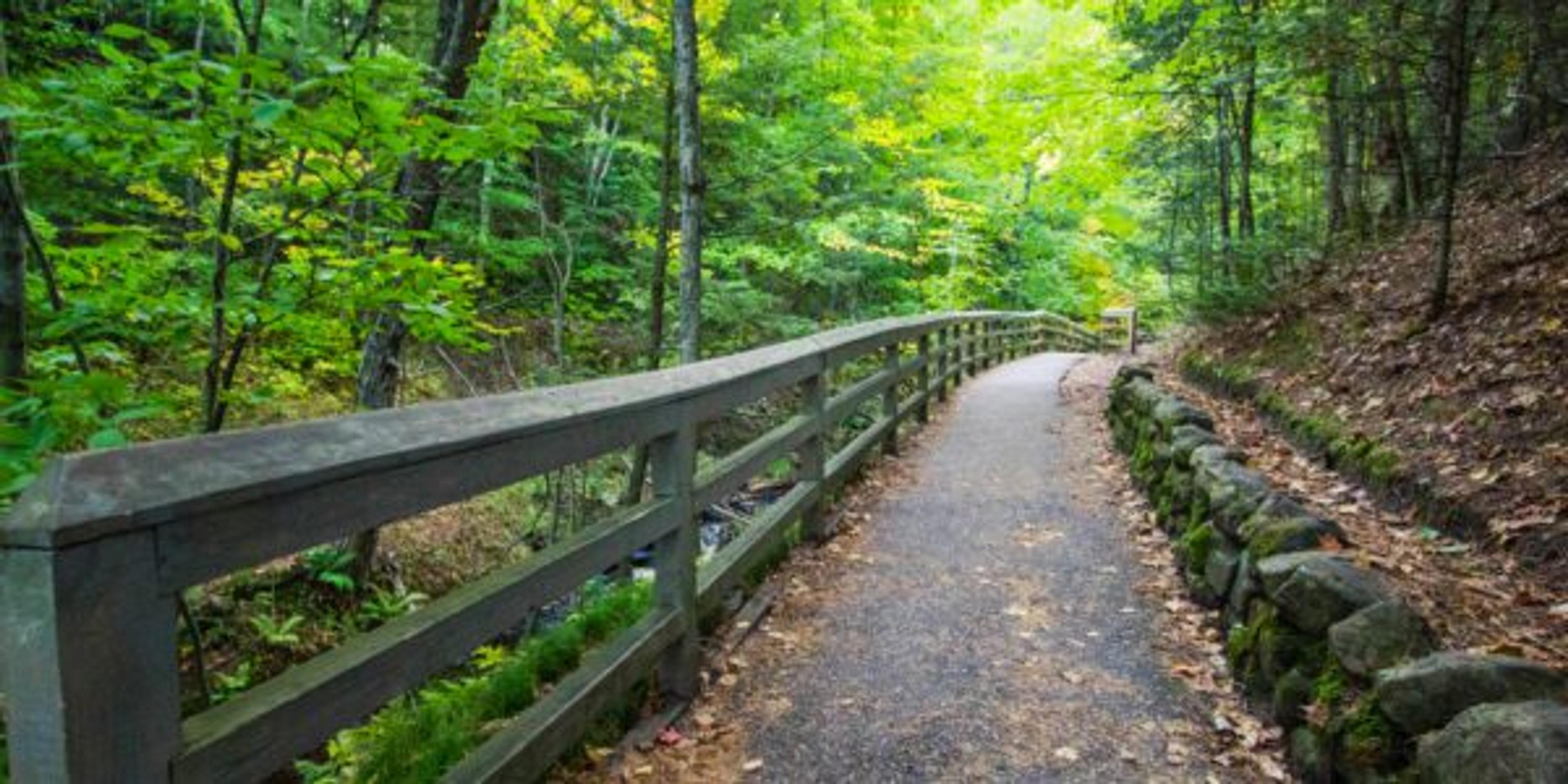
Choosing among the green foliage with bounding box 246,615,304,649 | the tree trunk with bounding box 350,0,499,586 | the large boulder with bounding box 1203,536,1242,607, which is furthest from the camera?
the green foliage with bounding box 246,615,304,649

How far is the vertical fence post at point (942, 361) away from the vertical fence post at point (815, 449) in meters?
4.96

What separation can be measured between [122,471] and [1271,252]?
10145 mm

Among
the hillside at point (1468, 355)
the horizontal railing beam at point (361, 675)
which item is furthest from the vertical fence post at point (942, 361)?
the horizontal railing beam at point (361, 675)

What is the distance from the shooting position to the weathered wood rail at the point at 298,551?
1270 mm

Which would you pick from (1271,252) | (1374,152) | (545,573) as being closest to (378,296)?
(545,573)

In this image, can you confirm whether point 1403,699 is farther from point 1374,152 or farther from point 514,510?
point 1374,152

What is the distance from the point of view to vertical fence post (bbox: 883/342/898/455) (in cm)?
763

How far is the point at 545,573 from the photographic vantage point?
2537 millimetres

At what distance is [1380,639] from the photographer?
2.85m

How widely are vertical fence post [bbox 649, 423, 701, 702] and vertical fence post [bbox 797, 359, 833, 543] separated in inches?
73.0

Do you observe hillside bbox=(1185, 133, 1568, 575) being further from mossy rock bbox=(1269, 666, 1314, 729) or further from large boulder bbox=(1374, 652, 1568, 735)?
large boulder bbox=(1374, 652, 1568, 735)

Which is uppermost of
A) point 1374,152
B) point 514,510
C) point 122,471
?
point 1374,152

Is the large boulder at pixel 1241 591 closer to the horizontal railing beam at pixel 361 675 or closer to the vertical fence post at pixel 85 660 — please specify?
the horizontal railing beam at pixel 361 675

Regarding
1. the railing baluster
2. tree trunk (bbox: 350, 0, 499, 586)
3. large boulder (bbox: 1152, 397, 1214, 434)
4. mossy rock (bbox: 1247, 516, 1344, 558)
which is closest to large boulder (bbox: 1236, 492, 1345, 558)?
mossy rock (bbox: 1247, 516, 1344, 558)
